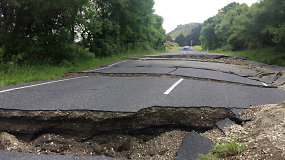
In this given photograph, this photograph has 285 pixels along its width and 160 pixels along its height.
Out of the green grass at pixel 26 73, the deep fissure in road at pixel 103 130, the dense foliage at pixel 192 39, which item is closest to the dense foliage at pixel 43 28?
the green grass at pixel 26 73

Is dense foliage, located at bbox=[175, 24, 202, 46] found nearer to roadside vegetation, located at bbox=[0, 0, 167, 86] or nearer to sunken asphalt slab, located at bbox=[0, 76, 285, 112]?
roadside vegetation, located at bbox=[0, 0, 167, 86]

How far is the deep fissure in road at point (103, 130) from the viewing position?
10.8ft

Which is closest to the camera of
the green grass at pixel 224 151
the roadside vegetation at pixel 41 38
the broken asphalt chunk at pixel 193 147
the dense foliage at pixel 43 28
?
the green grass at pixel 224 151

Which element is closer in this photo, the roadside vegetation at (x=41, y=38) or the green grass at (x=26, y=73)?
the green grass at (x=26, y=73)

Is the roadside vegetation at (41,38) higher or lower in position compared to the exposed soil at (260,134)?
higher

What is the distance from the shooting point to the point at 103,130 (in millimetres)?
3762

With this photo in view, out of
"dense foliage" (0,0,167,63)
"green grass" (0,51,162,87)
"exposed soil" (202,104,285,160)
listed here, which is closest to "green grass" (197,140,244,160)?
"exposed soil" (202,104,285,160)

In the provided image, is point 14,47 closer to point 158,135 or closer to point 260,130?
point 158,135

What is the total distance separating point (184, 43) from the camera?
118500 millimetres

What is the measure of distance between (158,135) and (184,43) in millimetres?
118839

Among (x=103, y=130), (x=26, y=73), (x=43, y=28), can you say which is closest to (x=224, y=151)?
(x=103, y=130)

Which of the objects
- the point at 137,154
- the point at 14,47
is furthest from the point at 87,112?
the point at 14,47

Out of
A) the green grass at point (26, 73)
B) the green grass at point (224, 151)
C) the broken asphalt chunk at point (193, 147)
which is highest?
the green grass at point (26, 73)

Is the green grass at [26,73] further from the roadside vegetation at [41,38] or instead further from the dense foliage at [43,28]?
the dense foliage at [43,28]
